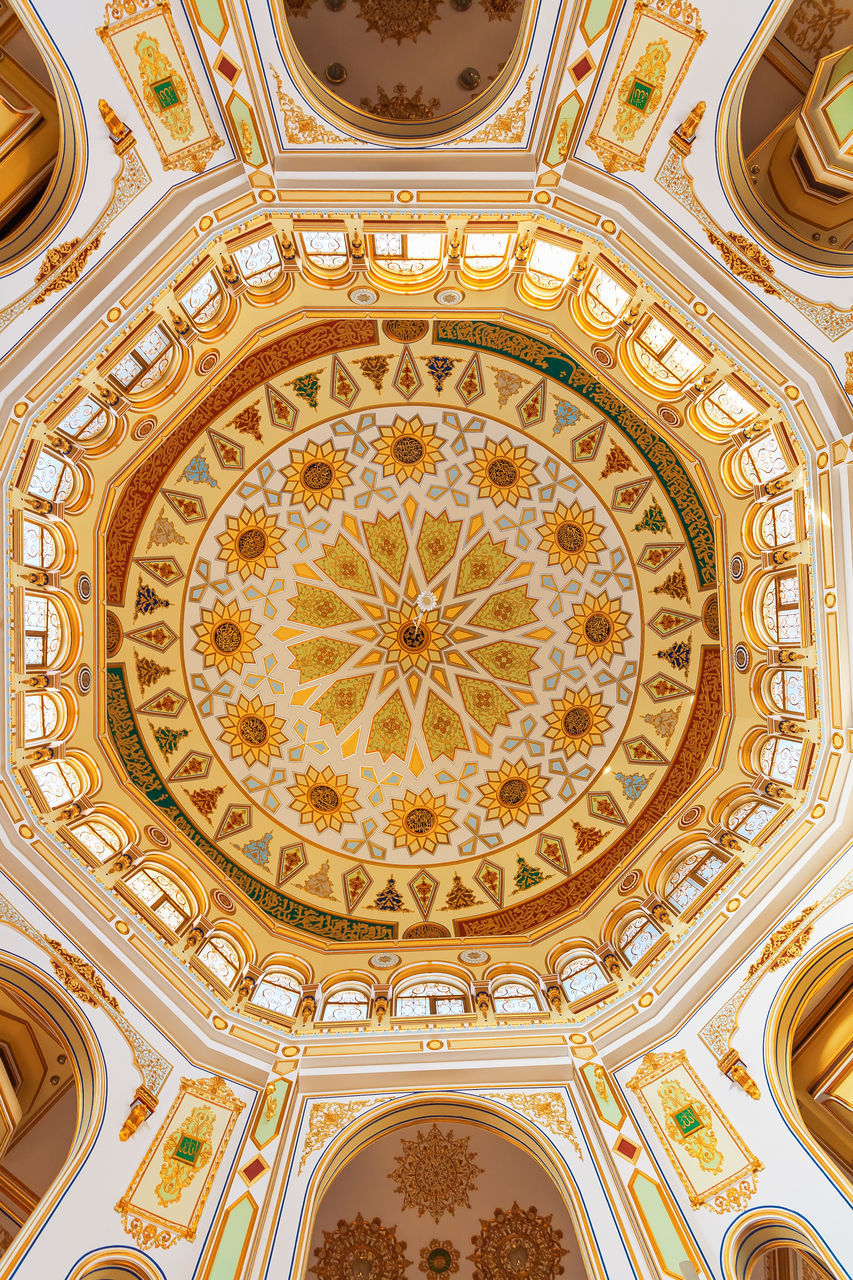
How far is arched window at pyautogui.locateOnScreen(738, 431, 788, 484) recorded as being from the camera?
38.3ft

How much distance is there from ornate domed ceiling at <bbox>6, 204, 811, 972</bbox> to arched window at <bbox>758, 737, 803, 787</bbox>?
26cm

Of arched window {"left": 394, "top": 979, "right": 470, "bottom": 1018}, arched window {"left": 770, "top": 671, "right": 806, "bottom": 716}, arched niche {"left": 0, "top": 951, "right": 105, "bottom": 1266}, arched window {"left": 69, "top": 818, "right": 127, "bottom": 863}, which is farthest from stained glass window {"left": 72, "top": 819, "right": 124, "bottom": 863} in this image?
arched window {"left": 770, "top": 671, "right": 806, "bottom": 716}

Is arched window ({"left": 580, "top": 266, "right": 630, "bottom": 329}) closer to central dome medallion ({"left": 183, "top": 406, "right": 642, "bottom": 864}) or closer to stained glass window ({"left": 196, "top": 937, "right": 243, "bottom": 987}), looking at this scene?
central dome medallion ({"left": 183, "top": 406, "right": 642, "bottom": 864})

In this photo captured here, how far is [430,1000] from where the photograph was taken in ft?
44.0

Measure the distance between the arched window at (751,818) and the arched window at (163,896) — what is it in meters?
8.85

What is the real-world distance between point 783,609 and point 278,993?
10607 millimetres

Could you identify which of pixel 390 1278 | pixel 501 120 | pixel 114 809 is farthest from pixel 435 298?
pixel 390 1278

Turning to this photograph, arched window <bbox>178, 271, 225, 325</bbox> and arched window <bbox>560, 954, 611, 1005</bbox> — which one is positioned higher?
arched window <bbox>178, 271, 225, 325</bbox>

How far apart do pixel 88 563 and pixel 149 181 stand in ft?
19.5

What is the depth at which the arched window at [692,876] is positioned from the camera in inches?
497

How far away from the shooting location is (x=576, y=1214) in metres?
10.4

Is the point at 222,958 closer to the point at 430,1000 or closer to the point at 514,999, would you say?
the point at 430,1000

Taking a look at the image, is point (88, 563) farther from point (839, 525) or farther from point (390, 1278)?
point (390, 1278)

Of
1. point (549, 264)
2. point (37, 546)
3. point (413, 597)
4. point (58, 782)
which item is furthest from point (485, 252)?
point (58, 782)
